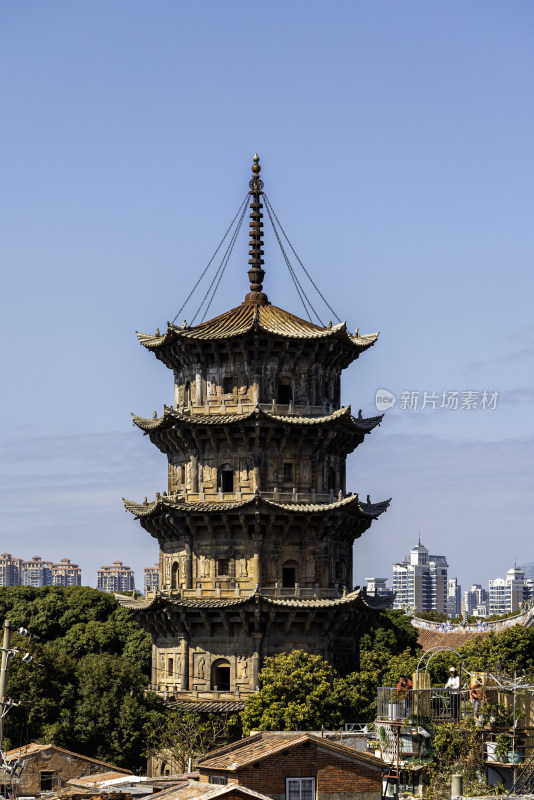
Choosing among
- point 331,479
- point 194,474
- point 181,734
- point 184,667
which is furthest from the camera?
point 331,479

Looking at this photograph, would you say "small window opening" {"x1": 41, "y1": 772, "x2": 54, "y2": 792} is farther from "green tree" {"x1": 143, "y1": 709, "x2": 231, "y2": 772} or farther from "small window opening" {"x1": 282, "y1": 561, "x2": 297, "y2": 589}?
"small window opening" {"x1": 282, "y1": 561, "x2": 297, "y2": 589}

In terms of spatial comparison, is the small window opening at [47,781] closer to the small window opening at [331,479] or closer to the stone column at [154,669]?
the stone column at [154,669]

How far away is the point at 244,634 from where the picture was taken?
2896 inches

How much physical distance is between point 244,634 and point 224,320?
17.0 m

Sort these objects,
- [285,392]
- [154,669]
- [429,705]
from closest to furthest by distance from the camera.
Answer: [429,705] → [285,392] → [154,669]

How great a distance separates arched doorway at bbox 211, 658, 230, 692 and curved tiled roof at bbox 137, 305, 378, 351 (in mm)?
16847

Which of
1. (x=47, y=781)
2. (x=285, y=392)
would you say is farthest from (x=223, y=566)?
(x=47, y=781)

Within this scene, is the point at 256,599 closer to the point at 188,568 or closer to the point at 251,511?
the point at 251,511

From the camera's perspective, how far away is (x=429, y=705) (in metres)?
52.2

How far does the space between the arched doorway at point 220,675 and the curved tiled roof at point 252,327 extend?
55.3ft

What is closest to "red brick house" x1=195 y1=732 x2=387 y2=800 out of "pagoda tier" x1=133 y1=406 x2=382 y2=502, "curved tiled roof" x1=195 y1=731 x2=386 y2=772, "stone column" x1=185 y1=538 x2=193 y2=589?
"curved tiled roof" x1=195 y1=731 x2=386 y2=772

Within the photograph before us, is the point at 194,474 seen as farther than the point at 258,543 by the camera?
Yes

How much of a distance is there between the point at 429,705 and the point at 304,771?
7.00m

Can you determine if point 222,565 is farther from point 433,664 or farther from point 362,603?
point 433,664
